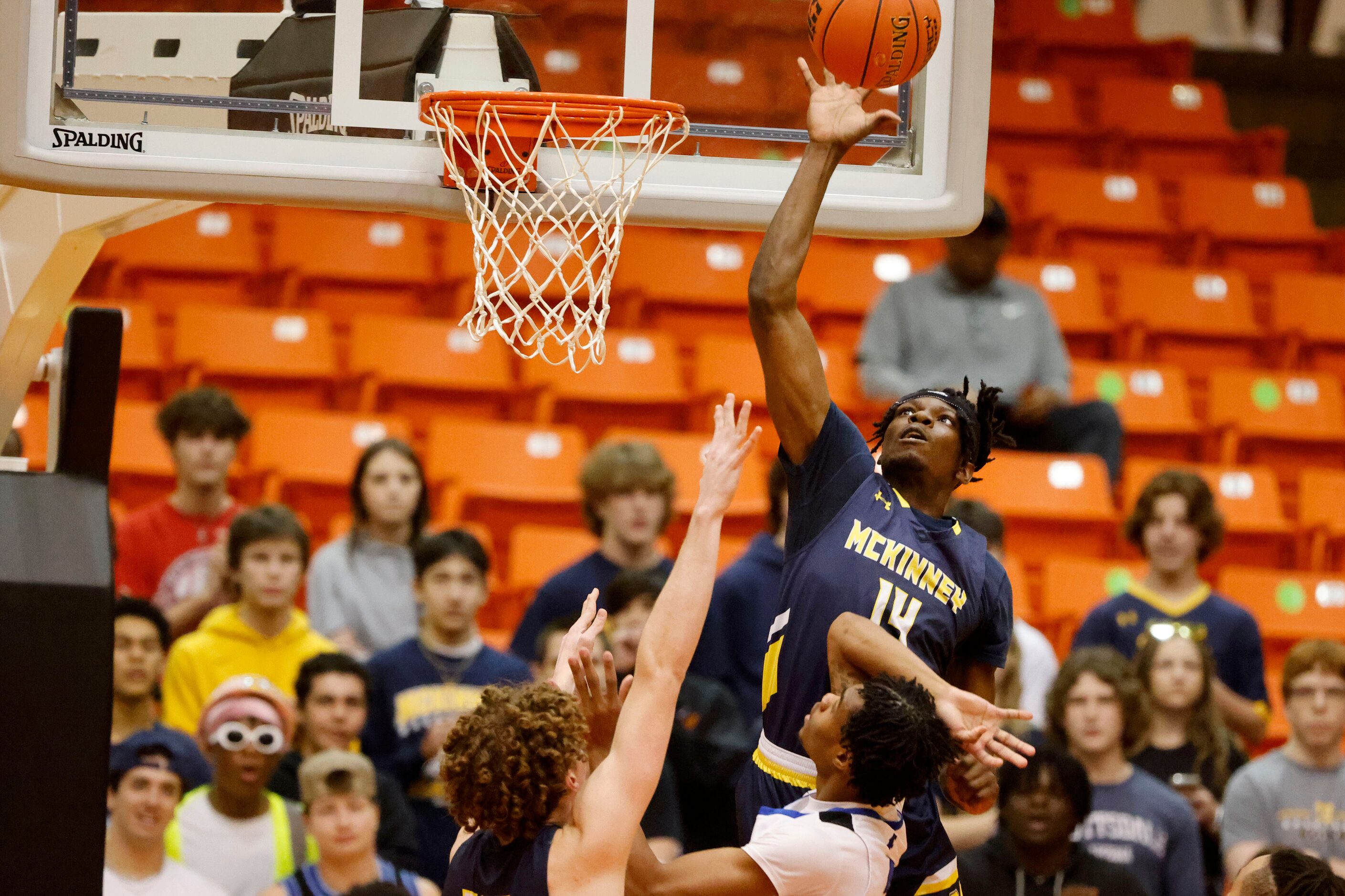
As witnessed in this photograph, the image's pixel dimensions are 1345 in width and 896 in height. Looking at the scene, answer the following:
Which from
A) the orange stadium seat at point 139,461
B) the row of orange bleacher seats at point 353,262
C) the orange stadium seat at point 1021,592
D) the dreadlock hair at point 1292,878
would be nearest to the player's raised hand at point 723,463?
the dreadlock hair at point 1292,878

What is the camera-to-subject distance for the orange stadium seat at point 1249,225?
9375 millimetres

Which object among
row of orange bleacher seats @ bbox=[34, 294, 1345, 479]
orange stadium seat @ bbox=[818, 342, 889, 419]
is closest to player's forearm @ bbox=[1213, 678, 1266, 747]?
orange stadium seat @ bbox=[818, 342, 889, 419]

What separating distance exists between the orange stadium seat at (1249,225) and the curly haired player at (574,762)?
696 cm

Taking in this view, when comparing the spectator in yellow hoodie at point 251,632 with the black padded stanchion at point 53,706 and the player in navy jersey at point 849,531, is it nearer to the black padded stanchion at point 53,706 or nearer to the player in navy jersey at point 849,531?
the black padded stanchion at point 53,706

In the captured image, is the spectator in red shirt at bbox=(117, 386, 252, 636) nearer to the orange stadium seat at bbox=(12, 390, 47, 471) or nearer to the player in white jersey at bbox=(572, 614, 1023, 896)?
the orange stadium seat at bbox=(12, 390, 47, 471)

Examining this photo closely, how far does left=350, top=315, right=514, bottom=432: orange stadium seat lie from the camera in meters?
7.65

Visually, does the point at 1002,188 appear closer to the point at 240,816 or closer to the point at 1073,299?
the point at 1073,299

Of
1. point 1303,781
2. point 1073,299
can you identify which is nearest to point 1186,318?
point 1073,299

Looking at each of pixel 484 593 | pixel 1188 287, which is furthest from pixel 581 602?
pixel 1188 287

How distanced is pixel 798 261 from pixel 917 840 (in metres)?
1.22

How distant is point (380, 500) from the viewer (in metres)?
5.80

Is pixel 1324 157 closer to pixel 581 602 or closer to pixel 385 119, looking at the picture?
pixel 581 602

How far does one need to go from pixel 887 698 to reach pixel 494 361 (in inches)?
197

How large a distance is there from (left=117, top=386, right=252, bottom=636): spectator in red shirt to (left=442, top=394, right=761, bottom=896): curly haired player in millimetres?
2976
